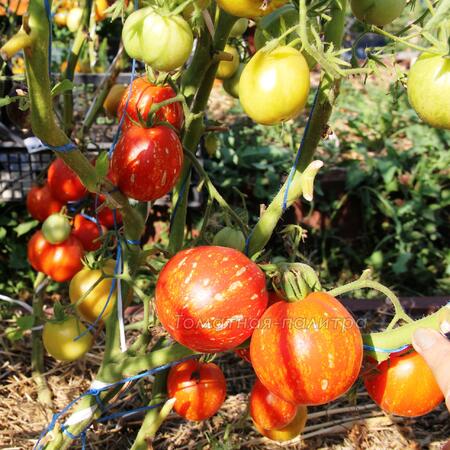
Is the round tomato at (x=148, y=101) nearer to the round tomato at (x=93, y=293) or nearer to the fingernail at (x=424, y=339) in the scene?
the round tomato at (x=93, y=293)

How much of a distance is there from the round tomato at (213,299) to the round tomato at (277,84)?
9.0 inches

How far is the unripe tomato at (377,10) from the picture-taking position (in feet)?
2.63

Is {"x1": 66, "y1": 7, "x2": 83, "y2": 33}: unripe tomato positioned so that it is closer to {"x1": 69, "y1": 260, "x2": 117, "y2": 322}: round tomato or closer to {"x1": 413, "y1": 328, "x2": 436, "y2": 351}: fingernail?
{"x1": 69, "y1": 260, "x2": 117, "y2": 322}: round tomato

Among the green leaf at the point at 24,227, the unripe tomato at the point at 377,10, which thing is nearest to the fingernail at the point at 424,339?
the unripe tomato at the point at 377,10

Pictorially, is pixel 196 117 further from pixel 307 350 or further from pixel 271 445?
pixel 271 445

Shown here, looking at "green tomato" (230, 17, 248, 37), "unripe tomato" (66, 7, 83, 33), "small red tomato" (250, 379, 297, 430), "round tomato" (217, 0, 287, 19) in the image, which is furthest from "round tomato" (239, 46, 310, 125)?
"unripe tomato" (66, 7, 83, 33)

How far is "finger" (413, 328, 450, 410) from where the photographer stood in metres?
0.79

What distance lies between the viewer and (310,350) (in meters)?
0.81

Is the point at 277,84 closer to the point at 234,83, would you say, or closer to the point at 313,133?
the point at 313,133

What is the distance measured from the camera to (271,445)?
151 cm

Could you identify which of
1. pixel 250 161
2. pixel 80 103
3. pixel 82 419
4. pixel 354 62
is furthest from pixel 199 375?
pixel 80 103

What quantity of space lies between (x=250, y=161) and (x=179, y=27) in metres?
1.78

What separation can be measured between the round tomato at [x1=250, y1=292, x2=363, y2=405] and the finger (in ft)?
0.28

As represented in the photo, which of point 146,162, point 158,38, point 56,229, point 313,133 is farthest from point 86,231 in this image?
point 158,38
